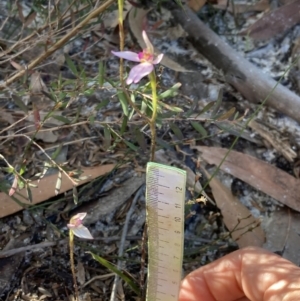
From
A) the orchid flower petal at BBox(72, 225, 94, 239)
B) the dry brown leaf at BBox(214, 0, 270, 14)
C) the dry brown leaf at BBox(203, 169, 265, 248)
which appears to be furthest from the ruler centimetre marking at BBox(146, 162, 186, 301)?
the dry brown leaf at BBox(214, 0, 270, 14)

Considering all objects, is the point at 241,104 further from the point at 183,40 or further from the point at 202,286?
the point at 202,286

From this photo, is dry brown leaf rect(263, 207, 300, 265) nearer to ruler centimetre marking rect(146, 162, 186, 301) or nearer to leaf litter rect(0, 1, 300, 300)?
leaf litter rect(0, 1, 300, 300)

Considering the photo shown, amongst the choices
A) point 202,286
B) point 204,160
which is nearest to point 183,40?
point 204,160

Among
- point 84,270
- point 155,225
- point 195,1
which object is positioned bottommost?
point 84,270

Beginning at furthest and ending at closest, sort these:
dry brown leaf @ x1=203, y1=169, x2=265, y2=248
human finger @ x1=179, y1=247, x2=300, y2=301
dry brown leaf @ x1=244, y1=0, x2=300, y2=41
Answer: dry brown leaf @ x1=244, y1=0, x2=300, y2=41 < dry brown leaf @ x1=203, y1=169, x2=265, y2=248 < human finger @ x1=179, y1=247, x2=300, y2=301

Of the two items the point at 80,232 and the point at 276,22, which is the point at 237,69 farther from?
the point at 80,232

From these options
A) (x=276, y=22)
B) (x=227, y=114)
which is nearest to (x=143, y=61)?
(x=227, y=114)
